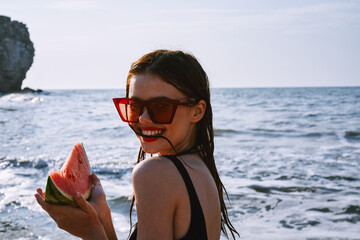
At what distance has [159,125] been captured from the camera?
208cm

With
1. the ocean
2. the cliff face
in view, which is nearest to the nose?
the ocean

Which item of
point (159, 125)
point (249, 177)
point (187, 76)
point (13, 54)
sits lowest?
point (249, 177)

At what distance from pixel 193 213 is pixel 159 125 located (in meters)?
0.45

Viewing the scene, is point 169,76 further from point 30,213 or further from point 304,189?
point 304,189

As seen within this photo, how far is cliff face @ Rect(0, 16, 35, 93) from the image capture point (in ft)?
223

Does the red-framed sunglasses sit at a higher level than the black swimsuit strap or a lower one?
higher

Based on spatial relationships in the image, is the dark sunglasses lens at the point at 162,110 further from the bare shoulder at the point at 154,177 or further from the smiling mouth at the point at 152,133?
the bare shoulder at the point at 154,177

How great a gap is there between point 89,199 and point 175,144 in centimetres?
54

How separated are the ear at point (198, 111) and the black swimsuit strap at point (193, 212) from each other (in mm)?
307

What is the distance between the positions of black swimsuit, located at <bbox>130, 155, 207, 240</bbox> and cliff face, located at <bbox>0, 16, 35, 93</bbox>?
7143 cm

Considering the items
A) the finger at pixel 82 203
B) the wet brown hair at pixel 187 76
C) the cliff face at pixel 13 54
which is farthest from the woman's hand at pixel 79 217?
the cliff face at pixel 13 54

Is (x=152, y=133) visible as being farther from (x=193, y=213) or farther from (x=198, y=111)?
(x=193, y=213)

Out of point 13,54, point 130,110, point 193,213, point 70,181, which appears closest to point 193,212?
point 193,213

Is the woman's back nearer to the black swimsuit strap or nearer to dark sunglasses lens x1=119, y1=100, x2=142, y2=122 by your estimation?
the black swimsuit strap
